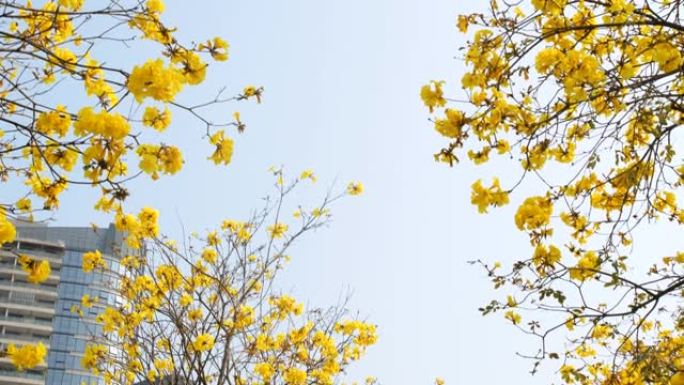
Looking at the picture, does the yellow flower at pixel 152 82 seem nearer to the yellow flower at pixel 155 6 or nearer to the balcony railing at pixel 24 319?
the yellow flower at pixel 155 6

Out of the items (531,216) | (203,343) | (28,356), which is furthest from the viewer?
(203,343)

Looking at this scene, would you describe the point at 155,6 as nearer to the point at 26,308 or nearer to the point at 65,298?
the point at 26,308

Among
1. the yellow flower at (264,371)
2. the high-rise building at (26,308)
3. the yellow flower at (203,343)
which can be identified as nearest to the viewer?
the yellow flower at (203,343)

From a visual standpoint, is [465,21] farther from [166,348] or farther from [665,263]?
[166,348]

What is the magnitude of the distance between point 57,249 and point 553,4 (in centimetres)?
5836

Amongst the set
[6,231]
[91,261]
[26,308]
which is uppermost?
[26,308]

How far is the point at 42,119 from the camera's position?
2.17 meters

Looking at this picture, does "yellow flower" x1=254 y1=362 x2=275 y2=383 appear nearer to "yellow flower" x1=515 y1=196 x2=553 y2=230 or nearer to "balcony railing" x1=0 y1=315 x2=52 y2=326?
"yellow flower" x1=515 y1=196 x2=553 y2=230

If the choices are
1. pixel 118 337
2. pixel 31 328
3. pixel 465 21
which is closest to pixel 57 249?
pixel 31 328

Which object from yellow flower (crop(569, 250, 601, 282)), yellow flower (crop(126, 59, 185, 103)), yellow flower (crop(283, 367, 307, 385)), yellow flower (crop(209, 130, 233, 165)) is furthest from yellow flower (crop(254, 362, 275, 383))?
yellow flower (crop(126, 59, 185, 103))

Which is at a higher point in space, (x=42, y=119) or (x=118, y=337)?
(x=118, y=337)

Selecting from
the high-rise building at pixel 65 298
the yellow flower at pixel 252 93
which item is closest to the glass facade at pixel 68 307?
the high-rise building at pixel 65 298

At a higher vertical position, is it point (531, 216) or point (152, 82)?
point (531, 216)

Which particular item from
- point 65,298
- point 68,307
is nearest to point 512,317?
point 68,307
